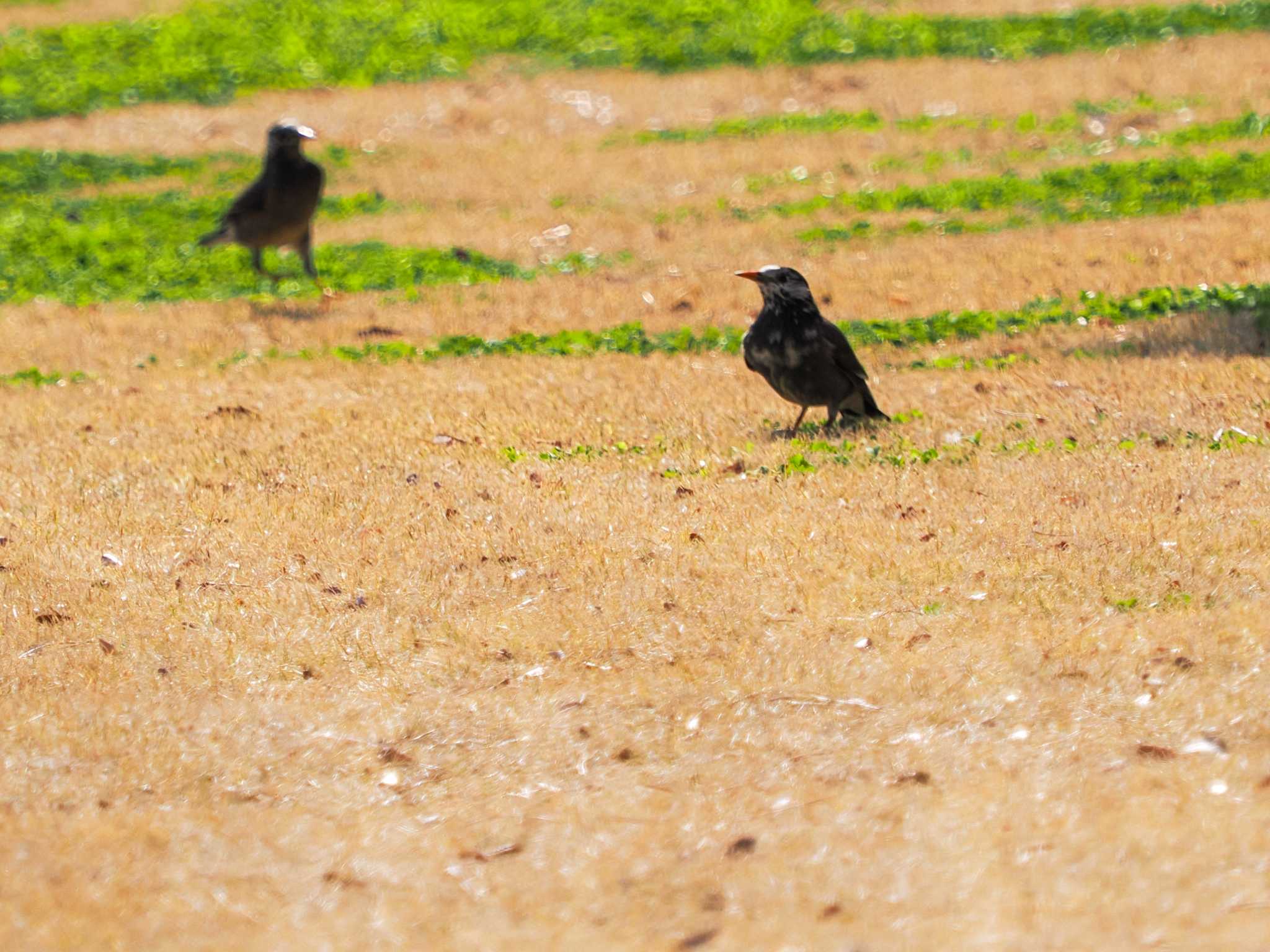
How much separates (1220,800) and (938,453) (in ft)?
16.0

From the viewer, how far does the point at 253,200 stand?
1895 cm

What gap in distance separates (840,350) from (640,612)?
12.3 feet

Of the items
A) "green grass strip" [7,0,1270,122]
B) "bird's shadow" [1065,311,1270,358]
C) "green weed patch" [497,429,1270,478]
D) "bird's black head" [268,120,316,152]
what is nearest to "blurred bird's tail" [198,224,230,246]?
"bird's black head" [268,120,316,152]

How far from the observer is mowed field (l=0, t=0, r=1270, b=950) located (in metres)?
6.48

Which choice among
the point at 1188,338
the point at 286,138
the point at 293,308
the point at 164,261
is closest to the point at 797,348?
the point at 1188,338

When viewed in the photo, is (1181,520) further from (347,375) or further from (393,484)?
(347,375)

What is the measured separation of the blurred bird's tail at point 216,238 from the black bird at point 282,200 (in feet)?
1.08

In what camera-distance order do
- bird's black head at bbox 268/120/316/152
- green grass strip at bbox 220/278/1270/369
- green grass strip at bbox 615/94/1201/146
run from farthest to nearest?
1. green grass strip at bbox 615/94/1201/146
2. bird's black head at bbox 268/120/316/152
3. green grass strip at bbox 220/278/1270/369

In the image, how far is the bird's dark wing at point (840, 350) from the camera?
1198 centimetres

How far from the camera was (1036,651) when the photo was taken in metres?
8.20

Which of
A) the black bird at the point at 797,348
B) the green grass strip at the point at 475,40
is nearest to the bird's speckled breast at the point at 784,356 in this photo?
the black bird at the point at 797,348

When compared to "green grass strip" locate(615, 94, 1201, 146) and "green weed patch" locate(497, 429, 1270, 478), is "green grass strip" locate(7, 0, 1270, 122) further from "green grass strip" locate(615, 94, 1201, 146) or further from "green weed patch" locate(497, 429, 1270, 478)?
"green weed patch" locate(497, 429, 1270, 478)

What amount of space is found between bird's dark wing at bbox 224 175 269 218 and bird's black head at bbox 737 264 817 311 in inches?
334

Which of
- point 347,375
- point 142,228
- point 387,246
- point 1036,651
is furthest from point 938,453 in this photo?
point 142,228
